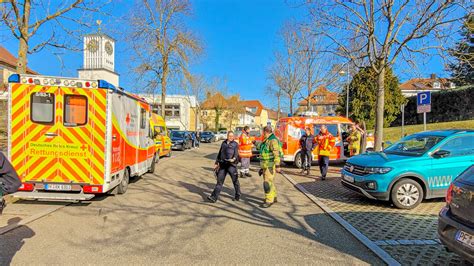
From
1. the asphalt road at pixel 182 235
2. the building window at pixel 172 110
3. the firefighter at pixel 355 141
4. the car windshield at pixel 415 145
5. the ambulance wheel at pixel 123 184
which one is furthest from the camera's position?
the building window at pixel 172 110

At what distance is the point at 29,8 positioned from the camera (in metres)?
7.50

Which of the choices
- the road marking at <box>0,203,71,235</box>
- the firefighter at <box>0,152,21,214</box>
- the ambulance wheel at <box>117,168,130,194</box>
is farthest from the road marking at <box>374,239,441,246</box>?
the ambulance wheel at <box>117,168,130,194</box>

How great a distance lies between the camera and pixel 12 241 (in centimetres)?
453

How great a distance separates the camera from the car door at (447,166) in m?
6.68

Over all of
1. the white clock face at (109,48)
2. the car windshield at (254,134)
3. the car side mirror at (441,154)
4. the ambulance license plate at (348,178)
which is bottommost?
the ambulance license plate at (348,178)

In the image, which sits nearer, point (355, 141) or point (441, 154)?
point (441, 154)

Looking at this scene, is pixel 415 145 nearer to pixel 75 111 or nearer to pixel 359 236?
pixel 359 236

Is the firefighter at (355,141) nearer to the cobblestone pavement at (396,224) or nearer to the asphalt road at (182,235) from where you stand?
the cobblestone pavement at (396,224)

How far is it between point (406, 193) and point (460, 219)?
353 centimetres

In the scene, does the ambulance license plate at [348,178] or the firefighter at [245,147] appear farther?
the firefighter at [245,147]

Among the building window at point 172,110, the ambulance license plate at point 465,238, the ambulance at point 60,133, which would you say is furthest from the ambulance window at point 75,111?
the building window at point 172,110

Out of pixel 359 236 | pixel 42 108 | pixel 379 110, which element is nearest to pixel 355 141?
pixel 379 110

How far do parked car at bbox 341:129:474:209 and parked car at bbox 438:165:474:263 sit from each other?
299 centimetres

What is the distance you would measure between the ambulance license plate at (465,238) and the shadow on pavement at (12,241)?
5.06 metres
